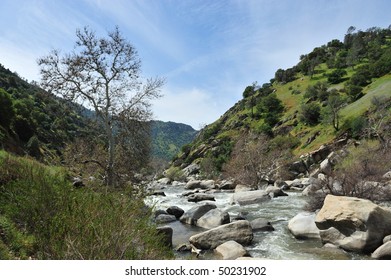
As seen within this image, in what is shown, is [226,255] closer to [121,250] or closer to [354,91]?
[121,250]

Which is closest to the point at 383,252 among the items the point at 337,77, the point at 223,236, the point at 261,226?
the point at 223,236

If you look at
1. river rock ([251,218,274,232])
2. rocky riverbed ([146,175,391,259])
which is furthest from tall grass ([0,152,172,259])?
river rock ([251,218,274,232])

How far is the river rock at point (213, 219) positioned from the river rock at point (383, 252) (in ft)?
25.5

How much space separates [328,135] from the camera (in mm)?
59219

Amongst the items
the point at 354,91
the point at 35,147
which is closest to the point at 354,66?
the point at 354,91

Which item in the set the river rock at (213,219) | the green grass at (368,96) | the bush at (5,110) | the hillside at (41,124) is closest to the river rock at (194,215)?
the river rock at (213,219)

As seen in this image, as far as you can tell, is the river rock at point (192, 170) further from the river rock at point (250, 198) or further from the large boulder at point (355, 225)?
the large boulder at point (355, 225)

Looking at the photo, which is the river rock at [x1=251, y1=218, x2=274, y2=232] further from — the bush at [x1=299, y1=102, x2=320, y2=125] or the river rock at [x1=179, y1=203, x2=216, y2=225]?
the bush at [x1=299, y1=102, x2=320, y2=125]

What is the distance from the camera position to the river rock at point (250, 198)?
84.2 ft

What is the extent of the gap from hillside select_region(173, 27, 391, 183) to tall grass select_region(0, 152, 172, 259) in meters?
33.4

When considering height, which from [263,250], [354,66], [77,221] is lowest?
[263,250]

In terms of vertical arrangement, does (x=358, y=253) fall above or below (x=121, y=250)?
below

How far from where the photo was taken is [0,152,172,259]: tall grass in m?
4.91

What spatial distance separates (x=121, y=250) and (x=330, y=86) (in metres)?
92.3
